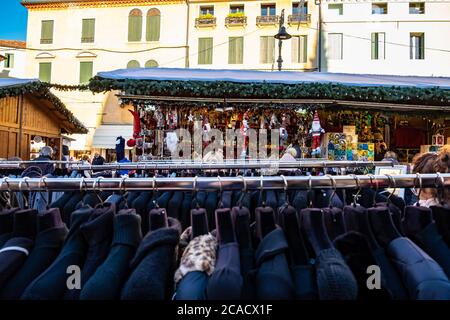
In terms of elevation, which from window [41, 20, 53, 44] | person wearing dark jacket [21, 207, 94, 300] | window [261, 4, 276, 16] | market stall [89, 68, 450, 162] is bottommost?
person wearing dark jacket [21, 207, 94, 300]

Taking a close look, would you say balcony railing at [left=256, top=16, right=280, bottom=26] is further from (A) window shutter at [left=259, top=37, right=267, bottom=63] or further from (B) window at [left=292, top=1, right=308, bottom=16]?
(B) window at [left=292, top=1, right=308, bottom=16]

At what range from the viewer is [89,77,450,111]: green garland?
5.23 meters

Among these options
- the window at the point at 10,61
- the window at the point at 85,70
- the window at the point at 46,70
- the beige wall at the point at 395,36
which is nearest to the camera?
the beige wall at the point at 395,36

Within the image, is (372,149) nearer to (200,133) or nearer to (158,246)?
(200,133)

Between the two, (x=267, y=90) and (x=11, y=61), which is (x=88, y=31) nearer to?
(x=11, y=61)

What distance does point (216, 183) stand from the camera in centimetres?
131

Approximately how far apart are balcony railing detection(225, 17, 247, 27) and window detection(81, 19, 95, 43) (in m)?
7.84

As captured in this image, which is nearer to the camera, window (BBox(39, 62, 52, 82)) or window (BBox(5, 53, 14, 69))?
window (BBox(39, 62, 52, 82))

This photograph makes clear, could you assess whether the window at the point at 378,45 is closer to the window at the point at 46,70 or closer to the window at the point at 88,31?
the window at the point at 88,31

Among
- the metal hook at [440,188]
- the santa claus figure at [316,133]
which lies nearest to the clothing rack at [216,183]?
the metal hook at [440,188]

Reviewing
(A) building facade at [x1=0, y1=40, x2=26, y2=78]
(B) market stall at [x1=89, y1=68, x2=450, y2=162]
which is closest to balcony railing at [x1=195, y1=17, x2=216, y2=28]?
(B) market stall at [x1=89, y1=68, x2=450, y2=162]

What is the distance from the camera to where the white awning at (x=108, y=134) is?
736 inches

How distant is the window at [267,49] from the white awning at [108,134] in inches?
330
